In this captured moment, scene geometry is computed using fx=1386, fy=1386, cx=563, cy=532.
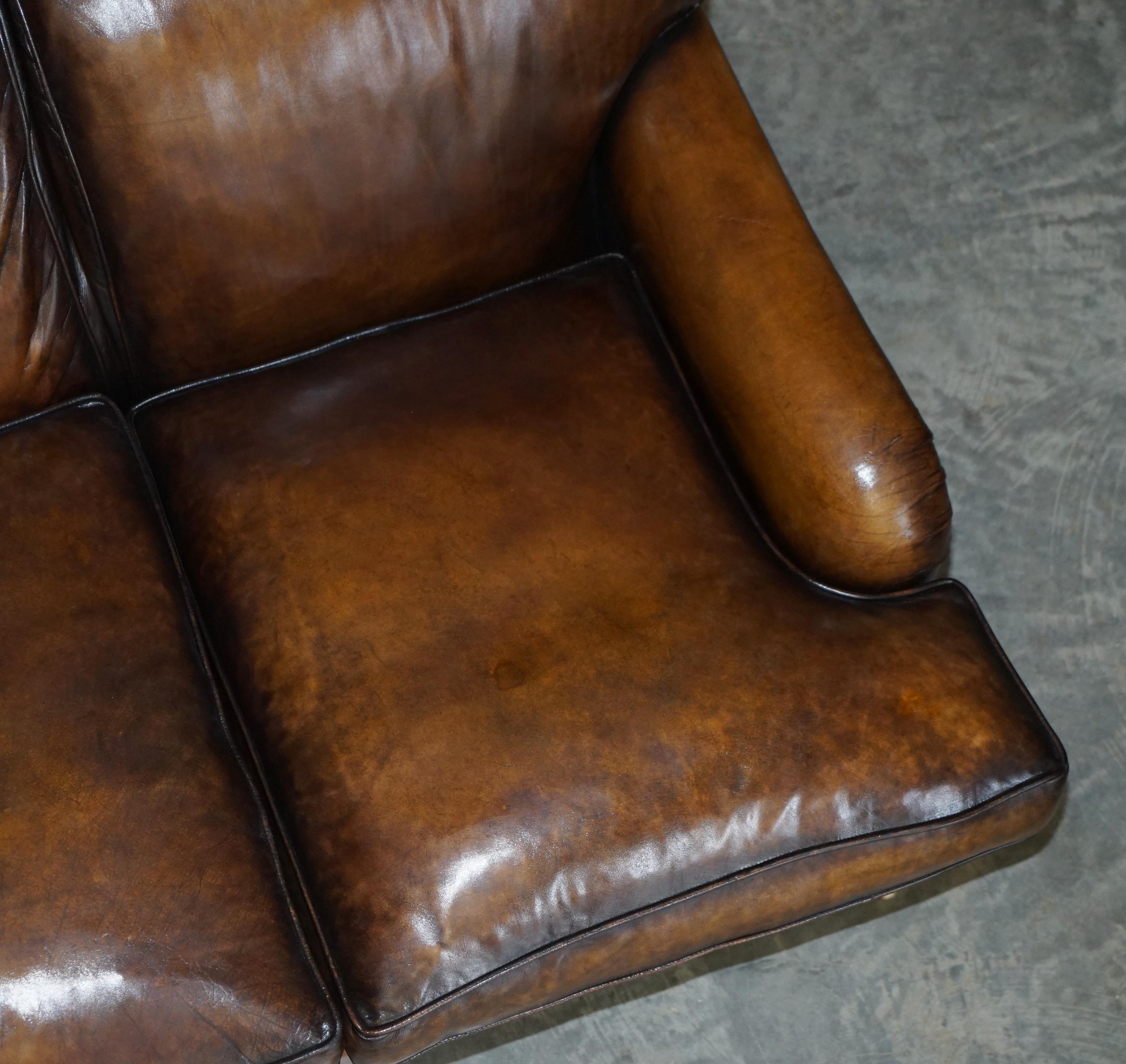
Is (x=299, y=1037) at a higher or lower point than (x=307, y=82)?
lower

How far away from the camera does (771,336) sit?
143 centimetres

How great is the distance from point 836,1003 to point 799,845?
48 cm

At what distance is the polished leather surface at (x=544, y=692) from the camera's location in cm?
130

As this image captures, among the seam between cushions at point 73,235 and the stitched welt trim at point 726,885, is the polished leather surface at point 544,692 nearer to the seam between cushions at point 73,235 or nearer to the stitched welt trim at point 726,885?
the stitched welt trim at point 726,885

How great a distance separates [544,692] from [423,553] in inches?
7.8

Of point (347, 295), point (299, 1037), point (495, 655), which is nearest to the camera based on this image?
point (299, 1037)

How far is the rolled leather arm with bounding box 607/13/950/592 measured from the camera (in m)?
1.40

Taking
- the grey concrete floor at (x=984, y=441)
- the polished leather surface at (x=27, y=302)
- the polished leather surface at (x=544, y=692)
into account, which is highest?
the polished leather surface at (x=27, y=302)

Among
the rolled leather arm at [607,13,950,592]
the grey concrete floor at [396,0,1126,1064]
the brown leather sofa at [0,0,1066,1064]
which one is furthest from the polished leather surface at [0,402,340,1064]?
the rolled leather arm at [607,13,950,592]

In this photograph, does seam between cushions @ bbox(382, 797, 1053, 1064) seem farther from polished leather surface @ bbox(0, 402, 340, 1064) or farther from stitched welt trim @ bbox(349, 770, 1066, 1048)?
polished leather surface @ bbox(0, 402, 340, 1064)

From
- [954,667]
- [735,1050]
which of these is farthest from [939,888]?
[954,667]

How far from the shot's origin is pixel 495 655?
1376 mm

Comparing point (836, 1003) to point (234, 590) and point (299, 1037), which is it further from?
point (234, 590)

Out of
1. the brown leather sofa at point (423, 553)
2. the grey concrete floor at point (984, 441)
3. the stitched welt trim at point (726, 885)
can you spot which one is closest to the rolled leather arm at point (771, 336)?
the brown leather sofa at point (423, 553)
